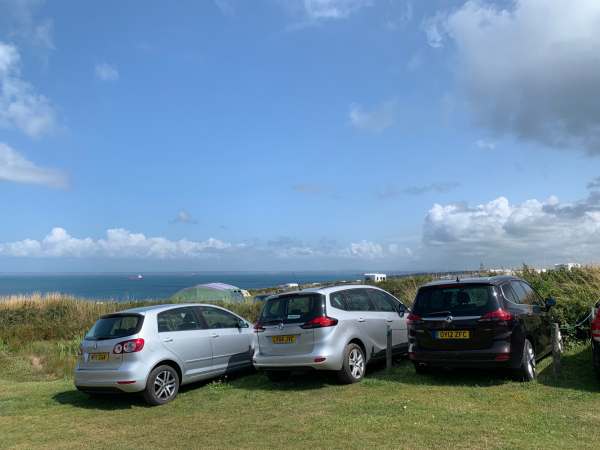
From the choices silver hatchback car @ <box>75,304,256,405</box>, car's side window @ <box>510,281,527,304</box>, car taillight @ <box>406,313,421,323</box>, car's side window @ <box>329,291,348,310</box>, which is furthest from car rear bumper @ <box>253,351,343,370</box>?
car's side window @ <box>510,281,527,304</box>

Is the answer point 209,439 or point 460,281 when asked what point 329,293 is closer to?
point 460,281

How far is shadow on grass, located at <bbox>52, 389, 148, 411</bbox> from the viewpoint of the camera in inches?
363

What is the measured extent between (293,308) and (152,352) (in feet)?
8.02

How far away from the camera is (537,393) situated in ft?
26.0

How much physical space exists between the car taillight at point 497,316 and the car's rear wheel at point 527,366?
60cm

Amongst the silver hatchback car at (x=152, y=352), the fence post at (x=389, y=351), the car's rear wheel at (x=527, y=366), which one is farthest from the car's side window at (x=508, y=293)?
the silver hatchback car at (x=152, y=352)

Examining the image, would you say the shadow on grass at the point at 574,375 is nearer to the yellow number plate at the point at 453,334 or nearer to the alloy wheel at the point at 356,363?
the yellow number plate at the point at 453,334

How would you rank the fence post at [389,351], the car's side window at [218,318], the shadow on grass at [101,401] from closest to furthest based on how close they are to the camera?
the shadow on grass at [101,401] → the fence post at [389,351] → the car's side window at [218,318]

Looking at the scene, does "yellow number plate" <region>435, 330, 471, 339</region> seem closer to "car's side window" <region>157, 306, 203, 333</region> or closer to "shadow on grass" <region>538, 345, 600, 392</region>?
"shadow on grass" <region>538, 345, 600, 392</region>

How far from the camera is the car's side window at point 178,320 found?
30.9 ft

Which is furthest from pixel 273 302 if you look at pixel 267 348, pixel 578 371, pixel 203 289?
pixel 203 289

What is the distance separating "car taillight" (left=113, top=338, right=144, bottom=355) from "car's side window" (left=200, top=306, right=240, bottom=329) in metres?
1.67

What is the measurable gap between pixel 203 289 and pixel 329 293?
28.1 meters

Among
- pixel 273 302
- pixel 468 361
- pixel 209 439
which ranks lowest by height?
pixel 209 439
